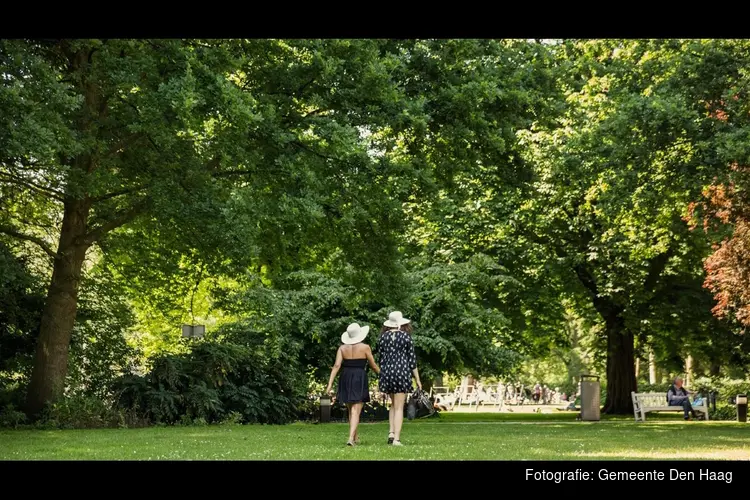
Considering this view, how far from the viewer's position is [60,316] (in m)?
23.3

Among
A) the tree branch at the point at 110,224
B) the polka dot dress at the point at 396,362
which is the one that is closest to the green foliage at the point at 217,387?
the tree branch at the point at 110,224

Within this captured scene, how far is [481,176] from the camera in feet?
90.0

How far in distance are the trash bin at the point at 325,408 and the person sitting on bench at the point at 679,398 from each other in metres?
10.7

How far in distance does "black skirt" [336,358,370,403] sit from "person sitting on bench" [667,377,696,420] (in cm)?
1830

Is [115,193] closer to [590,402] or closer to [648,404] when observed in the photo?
[590,402]

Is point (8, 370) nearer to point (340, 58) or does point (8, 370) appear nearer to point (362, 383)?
point (340, 58)

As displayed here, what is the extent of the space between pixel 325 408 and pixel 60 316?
8.05m

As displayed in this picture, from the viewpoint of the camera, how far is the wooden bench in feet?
94.1

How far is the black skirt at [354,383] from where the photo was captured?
1562cm

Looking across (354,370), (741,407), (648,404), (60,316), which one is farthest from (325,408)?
(354,370)

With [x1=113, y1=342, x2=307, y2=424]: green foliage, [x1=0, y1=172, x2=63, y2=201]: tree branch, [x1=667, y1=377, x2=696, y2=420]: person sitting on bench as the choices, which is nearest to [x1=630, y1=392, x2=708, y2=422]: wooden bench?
[x1=667, y1=377, x2=696, y2=420]: person sitting on bench
